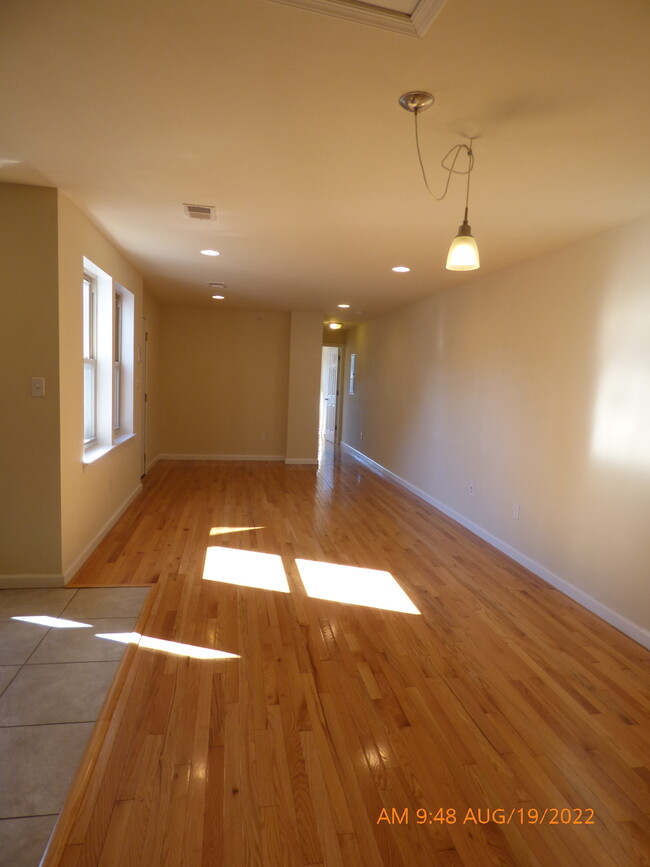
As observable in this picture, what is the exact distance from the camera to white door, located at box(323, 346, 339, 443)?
11.1 metres

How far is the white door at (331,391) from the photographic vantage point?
438 inches

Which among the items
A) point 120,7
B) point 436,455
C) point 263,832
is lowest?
point 263,832

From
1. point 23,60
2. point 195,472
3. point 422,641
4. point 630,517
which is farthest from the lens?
point 195,472

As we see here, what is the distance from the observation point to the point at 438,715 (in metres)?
2.21

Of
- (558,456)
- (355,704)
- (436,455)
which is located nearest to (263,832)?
(355,704)

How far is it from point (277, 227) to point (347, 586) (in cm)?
261

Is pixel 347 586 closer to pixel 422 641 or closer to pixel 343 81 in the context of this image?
pixel 422 641

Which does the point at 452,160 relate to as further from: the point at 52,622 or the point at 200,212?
the point at 52,622

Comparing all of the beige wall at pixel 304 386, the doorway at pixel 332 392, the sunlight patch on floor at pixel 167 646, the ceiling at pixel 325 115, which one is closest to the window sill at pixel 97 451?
the sunlight patch on floor at pixel 167 646

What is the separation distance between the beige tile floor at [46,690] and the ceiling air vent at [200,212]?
2511 millimetres

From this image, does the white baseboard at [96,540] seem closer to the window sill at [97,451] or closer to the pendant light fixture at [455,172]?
the window sill at [97,451]

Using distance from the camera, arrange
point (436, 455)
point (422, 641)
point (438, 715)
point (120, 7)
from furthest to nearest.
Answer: point (436, 455)
point (422, 641)
point (438, 715)
point (120, 7)

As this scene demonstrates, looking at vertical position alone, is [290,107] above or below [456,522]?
above
